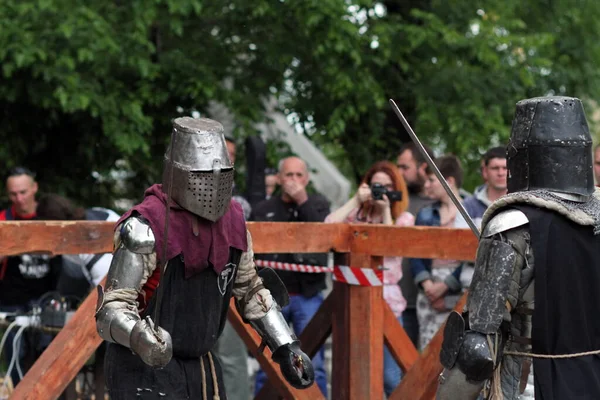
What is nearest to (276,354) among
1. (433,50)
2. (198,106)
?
(198,106)

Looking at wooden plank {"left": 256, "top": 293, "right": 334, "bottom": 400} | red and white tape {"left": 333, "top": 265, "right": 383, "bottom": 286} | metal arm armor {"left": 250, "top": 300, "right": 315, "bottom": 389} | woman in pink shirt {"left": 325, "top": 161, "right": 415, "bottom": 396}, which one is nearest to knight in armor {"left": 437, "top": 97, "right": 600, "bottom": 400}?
metal arm armor {"left": 250, "top": 300, "right": 315, "bottom": 389}

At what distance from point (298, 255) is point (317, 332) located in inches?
35.5

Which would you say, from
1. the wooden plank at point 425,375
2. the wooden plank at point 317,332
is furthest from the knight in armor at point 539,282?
the wooden plank at point 317,332

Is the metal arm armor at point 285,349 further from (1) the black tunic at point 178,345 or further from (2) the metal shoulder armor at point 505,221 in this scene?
(2) the metal shoulder armor at point 505,221

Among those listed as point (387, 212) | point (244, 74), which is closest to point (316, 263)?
point (387, 212)

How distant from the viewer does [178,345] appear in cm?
423

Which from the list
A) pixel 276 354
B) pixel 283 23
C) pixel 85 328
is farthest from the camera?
pixel 283 23

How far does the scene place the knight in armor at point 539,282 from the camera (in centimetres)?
364

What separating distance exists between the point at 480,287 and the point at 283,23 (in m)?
6.18

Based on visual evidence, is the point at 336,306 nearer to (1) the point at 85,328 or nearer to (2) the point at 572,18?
(1) the point at 85,328

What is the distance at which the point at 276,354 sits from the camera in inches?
178

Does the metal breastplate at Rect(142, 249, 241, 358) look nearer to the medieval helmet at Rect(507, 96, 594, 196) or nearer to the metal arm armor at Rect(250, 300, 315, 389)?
the metal arm armor at Rect(250, 300, 315, 389)

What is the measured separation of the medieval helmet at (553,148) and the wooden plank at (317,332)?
2.11 m

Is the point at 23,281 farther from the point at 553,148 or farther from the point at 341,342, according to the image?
the point at 553,148
